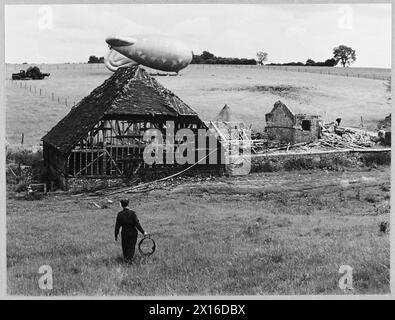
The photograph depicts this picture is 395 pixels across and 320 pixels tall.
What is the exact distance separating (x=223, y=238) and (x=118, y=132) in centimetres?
202

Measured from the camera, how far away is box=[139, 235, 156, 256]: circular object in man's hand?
8.41 meters

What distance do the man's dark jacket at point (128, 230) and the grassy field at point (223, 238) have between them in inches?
6.5

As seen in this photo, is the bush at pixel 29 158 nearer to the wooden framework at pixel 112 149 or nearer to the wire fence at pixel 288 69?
the wooden framework at pixel 112 149

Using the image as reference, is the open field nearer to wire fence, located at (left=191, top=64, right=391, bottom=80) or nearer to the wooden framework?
wire fence, located at (left=191, top=64, right=391, bottom=80)

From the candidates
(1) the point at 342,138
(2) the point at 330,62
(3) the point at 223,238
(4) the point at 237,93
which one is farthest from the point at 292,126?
(3) the point at 223,238

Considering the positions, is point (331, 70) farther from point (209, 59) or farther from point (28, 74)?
point (28, 74)

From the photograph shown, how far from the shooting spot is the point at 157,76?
9.11 metres

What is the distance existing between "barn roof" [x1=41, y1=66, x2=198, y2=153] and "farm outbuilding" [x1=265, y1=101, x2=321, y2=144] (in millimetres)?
1198

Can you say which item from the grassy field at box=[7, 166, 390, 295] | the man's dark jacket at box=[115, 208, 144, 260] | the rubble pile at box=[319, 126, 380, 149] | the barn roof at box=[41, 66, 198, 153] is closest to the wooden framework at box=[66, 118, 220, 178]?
the barn roof at box=[41, 66, 198, 153]

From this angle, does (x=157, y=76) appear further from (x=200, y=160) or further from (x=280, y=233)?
(x=280, y=233)

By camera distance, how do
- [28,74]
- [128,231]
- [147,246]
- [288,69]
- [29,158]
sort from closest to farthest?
[128,231]
[147,246]
[28,74]
[29,158]
[288,69]

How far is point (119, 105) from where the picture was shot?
29.0ft

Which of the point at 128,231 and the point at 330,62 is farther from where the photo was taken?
the point at 330,62

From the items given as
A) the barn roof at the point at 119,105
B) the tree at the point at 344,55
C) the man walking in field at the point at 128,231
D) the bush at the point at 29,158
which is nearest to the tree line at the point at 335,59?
the tree at the point at 344,55
